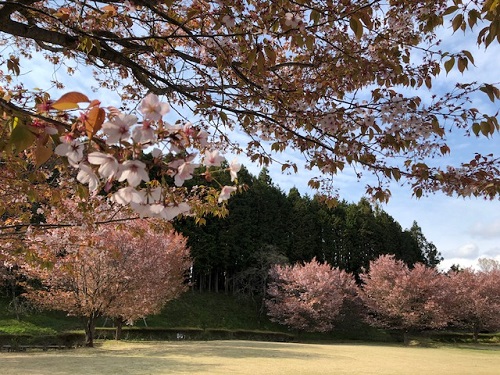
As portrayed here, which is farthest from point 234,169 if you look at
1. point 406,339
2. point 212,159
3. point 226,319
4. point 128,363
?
point 406,339

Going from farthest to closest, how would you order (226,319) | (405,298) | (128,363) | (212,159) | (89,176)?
(226,319), (405,298), (128,363), (212,159), (89,176)

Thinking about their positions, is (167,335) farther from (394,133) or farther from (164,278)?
(394,133)

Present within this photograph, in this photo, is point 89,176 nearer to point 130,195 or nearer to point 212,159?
point 130,195

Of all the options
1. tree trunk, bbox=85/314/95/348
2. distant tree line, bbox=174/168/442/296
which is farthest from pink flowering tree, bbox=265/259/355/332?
tree trunk, bbox=85/314/95/348

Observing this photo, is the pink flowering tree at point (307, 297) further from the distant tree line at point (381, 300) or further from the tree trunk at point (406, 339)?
the tree trunk at point (406, 339)

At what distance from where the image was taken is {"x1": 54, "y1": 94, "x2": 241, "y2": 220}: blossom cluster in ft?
4.05

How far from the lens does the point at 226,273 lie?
35.2 m

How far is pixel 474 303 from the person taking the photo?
1216 inches

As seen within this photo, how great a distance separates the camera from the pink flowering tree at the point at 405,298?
2777 centimetres

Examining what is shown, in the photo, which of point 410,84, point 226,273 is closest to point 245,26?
point 410,84

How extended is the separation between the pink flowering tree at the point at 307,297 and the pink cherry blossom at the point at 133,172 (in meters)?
27.1

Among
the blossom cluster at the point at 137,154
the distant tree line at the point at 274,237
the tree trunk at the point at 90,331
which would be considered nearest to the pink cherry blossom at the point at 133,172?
the blossom cluster at the point at 137,154

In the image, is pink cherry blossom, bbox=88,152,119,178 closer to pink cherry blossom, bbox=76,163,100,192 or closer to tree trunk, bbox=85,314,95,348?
pink cherry blossom, bbox=76,163,100,192

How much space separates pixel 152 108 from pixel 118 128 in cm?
11
